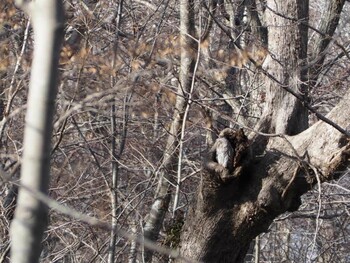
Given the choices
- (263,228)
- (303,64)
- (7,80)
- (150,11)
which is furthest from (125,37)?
(263,228)

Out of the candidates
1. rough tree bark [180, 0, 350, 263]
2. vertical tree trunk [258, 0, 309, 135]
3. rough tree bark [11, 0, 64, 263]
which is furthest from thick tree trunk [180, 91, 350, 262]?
rough tree bark [11, 0, 64, 263]

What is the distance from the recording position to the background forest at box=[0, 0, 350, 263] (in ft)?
24.8

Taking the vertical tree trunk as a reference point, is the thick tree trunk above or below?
below

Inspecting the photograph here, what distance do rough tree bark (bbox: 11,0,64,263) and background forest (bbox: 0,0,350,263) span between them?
4.97 metres

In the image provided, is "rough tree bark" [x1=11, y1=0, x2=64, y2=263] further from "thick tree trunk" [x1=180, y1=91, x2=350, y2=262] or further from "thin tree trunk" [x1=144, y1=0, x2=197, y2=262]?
"thin tree trunk" [x1=144, y1=0, x2=197, y2=262]

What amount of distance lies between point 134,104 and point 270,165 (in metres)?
1.79

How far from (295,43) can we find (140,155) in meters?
2.90

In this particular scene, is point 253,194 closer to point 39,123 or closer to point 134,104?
point 134,104

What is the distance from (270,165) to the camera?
20.0 ft

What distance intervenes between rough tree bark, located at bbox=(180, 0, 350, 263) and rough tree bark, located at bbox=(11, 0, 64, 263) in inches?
157

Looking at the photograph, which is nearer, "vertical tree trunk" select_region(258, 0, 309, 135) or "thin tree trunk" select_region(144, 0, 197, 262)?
"vertical tree trunk" select_region(258, 0, 309, 135)

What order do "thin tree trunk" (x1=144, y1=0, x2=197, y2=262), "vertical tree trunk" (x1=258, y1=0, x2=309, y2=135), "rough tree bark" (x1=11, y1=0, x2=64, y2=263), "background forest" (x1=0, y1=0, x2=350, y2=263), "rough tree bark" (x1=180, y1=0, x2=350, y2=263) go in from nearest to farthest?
"rough tree bark" (x1=11, y1=0, x2=64, y2=263) < "rough tree bark" (x1=180, y1=0, x2=350, y2=263) < "vertical tree trunk" (x1=258, y1=0, x2=309, y2=135) < "background forest" (x1=0, y1=0, x2=350, y2=263) < "thin tree trunk" (x1=144, y1=0, x2=197, y2=262)

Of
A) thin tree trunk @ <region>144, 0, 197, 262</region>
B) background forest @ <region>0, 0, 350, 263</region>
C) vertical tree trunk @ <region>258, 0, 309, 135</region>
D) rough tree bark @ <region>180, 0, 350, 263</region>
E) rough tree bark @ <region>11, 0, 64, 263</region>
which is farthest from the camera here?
thin tree trunk @ <region>144, 0, 197, 262</region>

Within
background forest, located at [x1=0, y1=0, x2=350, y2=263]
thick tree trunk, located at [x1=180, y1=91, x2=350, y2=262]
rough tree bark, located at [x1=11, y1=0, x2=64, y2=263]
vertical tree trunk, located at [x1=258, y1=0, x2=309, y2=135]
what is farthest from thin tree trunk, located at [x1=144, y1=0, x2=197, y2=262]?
rough tree bark, located at [x1=11, y1=0, x2=64, y2=263]
